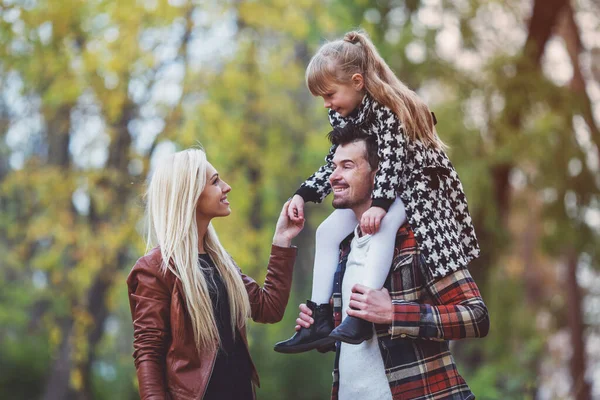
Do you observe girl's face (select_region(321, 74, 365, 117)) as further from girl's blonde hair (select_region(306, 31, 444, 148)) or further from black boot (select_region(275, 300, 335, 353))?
black boot (select_region(275, 300, 335, 353))

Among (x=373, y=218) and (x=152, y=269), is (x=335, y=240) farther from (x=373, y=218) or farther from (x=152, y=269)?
(x=152, y=269)

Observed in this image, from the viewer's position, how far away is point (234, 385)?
9.61 feet

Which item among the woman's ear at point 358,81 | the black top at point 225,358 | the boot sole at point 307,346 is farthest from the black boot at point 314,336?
the woman's ear at point 358,81

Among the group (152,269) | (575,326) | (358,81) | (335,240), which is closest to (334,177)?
(335,240)

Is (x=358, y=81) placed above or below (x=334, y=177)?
above

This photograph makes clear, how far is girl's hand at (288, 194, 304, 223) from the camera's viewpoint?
3088mm

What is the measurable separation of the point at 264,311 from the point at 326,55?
1.14 meters

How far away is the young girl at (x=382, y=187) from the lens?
266 centimetres

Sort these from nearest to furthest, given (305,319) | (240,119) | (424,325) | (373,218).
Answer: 1. (424,325)
2. (373,218)
3. (305,319)
4. (240,119)

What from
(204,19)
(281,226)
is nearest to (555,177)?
(204,19)

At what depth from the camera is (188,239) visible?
299cm

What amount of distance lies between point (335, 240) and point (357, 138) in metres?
0.43

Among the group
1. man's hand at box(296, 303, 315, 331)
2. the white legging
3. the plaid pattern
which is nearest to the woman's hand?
the white legging

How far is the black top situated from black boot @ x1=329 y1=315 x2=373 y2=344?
556 mm
